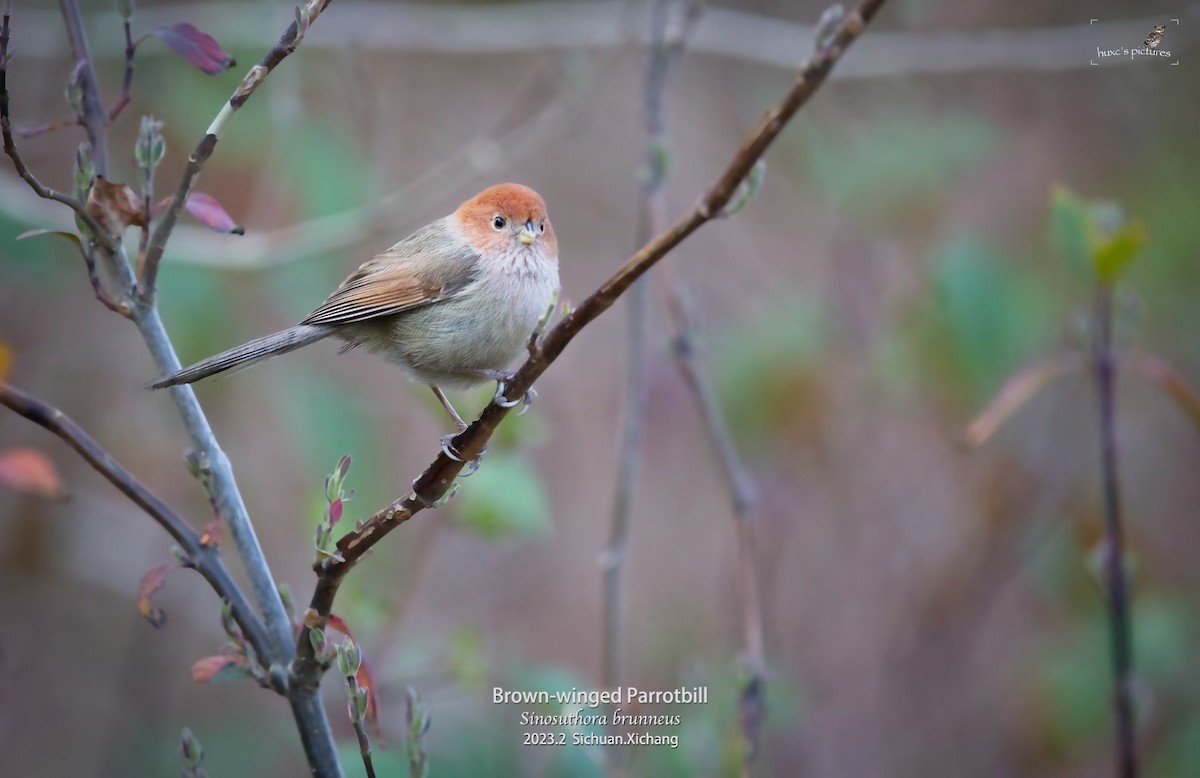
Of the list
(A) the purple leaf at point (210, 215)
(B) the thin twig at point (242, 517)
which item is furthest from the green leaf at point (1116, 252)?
(A) the purple leaf at point (210, 215)

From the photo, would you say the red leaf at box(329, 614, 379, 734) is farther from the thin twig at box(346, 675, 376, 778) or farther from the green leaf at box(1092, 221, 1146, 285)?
the green leaf at box(1092, 221, 1146, 285)

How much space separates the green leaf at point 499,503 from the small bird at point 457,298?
0.23m

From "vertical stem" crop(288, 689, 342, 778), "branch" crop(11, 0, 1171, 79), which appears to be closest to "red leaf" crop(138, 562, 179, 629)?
"vertical stem" crop(288, 689, 342, 778)

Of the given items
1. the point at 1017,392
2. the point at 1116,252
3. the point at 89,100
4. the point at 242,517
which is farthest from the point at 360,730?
the point at 1116,252

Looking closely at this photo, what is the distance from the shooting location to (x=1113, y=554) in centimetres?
277

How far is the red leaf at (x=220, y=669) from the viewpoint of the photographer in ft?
6.00

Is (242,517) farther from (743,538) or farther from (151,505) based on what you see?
(743,538)

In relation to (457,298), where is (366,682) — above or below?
below

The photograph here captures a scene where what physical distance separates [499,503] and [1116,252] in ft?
6.41

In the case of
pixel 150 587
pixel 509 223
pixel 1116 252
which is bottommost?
pixel 150 587

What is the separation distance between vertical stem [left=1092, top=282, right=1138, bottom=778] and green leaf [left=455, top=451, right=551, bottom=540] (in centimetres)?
171

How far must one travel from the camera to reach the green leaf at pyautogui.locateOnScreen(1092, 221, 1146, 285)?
265cm

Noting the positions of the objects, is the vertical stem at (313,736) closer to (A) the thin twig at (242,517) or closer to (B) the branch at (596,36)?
(A) the thin twig at (242,517)

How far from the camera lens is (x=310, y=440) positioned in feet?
14.7
